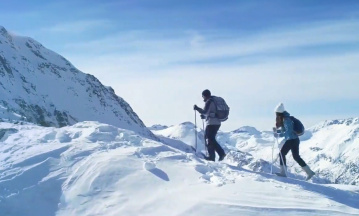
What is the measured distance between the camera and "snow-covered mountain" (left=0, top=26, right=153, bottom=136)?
7744 centimetres

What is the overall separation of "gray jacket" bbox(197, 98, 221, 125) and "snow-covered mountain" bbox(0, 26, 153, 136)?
53.8 metres

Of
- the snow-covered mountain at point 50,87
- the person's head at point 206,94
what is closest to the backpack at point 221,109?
the person's head at point 206,94

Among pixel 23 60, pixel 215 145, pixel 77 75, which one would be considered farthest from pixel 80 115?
pixel 215 145

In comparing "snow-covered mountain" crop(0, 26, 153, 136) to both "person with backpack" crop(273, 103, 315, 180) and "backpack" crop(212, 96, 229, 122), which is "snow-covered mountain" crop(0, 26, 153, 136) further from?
"person with backpack" crop(273, 103, 315, 180)

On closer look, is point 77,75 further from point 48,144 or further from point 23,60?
point 48,144

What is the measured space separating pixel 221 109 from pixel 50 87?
3206 inches

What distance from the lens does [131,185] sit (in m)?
12.4

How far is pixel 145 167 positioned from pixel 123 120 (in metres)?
98.0

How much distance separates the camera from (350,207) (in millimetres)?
11891

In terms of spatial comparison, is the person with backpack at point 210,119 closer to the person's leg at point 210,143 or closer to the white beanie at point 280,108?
the person's leg at point 210,143

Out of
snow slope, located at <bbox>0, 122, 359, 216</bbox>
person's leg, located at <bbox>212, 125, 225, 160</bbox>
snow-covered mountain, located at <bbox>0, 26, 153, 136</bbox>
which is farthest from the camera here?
snow-covered mountain, located at <bbox>0, 26, 153, 136</bbox>

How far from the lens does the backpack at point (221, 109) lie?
16594mm

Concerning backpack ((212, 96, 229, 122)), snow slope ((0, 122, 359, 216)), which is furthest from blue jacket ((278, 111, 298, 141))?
backpack ((212, 96, 229, 122))

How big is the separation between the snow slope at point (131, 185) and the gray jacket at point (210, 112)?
7.04ft
